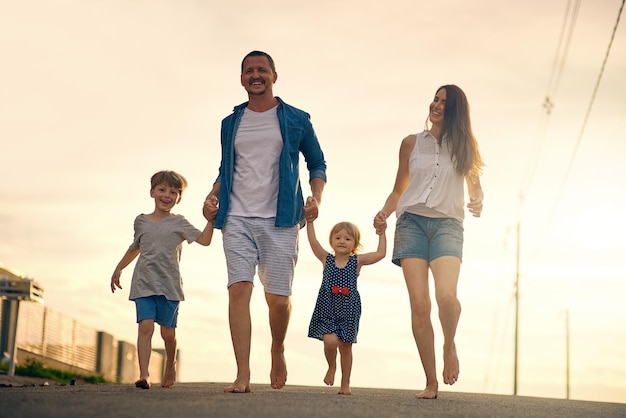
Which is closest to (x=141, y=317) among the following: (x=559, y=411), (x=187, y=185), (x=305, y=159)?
(x=187, y=185)

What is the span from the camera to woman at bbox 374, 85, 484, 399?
8352 mm

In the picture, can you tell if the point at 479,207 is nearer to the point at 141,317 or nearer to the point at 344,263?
the point at 344,263

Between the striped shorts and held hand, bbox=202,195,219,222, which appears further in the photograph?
held hand, bbox=202,195,219,222

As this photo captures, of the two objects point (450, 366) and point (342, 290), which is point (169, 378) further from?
point (450, 366)

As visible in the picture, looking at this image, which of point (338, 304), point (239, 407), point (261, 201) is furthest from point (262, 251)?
point (239, 407)

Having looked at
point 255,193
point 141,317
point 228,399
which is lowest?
point 228,399

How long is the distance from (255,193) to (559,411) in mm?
3025

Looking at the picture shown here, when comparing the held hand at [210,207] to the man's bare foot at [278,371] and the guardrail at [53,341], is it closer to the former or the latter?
the man's bare foot at [278,371]

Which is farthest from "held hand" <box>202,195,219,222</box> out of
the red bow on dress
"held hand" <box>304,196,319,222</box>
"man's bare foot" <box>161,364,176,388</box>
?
"man's bare foot" <box>161,364,176,388</box>

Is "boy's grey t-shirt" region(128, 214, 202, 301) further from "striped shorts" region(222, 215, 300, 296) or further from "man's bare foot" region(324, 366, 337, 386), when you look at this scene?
"man's bare foot" region(324, 366, 337, 386)

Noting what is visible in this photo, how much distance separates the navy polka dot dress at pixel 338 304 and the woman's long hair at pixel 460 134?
52.8 inches

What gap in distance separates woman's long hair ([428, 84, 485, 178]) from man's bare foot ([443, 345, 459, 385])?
4.97ft

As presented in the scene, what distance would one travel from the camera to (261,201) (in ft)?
28.3

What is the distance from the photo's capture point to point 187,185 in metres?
10.1
